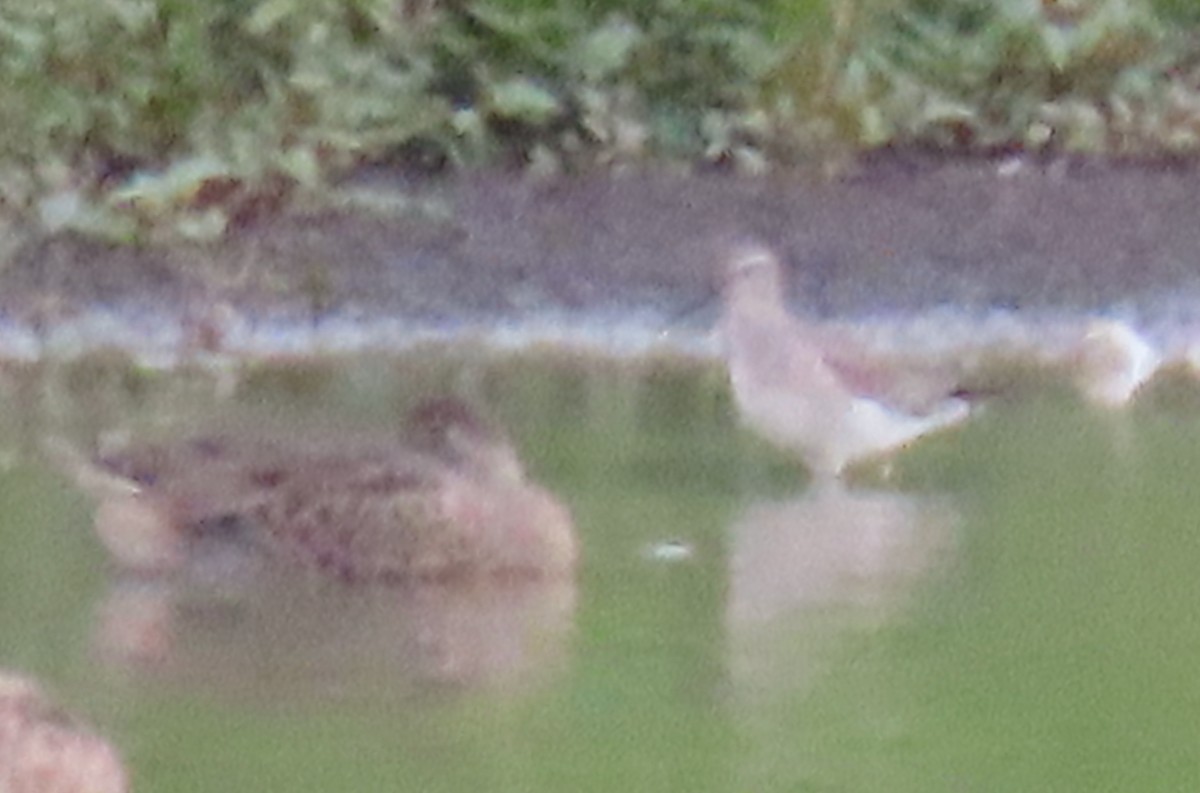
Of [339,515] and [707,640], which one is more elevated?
[339,515]

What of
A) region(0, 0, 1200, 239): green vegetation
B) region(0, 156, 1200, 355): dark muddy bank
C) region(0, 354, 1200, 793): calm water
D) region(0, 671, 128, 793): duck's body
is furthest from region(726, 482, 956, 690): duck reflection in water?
region(0, 0, 1200, 239): green vegetation

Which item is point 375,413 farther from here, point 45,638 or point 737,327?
point 45,638

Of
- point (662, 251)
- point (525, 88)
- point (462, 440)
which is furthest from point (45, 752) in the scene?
point (525, 88)

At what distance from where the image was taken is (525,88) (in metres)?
5.88

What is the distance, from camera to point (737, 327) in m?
4.05

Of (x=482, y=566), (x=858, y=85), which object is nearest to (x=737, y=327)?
(x=482, y=566)

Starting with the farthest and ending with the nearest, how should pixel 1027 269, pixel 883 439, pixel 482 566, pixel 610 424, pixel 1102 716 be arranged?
pixel 1027 269, pixel 610 424, pixel 883 439, pixel 482 566, pixel 1102 716

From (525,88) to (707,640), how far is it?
3321 mm

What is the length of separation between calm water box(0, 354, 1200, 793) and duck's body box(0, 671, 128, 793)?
13 cm

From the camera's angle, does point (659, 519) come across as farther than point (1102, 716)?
Yes

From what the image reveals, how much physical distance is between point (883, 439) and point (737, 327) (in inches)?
15.4

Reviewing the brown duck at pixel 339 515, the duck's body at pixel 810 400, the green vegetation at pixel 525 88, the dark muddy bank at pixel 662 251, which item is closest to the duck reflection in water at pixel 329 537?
the brown duck at pixel 339 515

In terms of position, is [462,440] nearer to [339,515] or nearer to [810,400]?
[339,515]

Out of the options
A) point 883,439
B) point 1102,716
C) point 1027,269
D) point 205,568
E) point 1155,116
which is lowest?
point 1102,716
